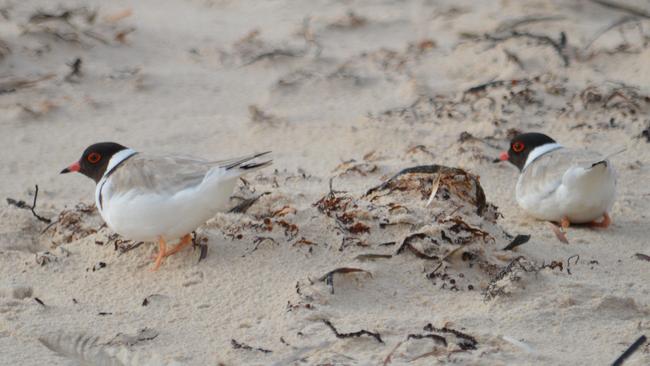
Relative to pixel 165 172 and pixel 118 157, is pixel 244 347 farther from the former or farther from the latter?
pixel 118 157

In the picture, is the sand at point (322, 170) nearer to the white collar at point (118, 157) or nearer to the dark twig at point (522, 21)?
the dark twig at point (522, 21)

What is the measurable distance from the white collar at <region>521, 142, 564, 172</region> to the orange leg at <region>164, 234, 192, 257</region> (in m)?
2.27

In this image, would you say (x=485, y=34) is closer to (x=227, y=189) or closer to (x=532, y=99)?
(x=532, y=99)

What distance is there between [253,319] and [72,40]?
4550mm

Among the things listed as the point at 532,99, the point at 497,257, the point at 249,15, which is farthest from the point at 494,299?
Result: the point at 249,15

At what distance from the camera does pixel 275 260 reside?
5.03 meters

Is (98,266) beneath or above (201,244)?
beneath

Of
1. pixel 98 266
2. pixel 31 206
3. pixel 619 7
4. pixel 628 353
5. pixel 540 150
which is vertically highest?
pixel 619 7

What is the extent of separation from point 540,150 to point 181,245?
2.49 m

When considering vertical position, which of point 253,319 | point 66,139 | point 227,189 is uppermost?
point 227,189

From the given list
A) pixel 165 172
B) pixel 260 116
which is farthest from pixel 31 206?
pixel 260 116

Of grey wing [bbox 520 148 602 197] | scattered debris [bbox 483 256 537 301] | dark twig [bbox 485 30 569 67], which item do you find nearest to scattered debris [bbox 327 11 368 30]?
dark twig [bbox 485 30 569 67]

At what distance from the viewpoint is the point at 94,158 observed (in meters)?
5.67

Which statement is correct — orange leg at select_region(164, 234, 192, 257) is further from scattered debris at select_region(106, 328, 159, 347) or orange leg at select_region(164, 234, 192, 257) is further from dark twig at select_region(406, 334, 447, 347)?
dark twig at select_region(406, 334, 447, 347)
